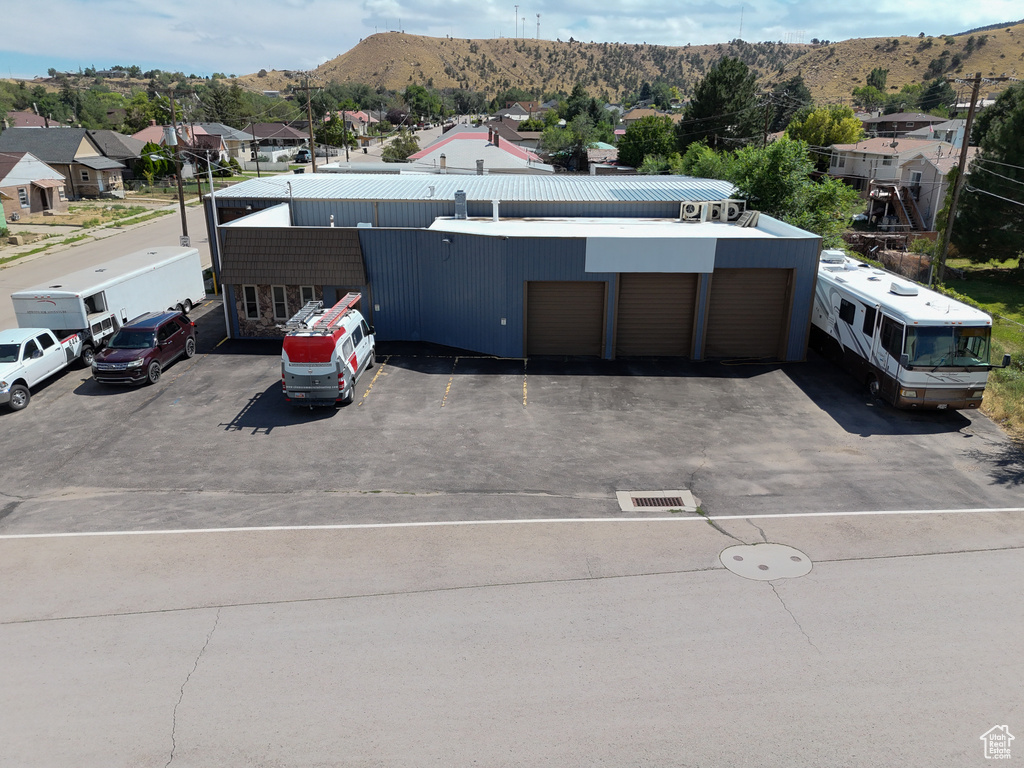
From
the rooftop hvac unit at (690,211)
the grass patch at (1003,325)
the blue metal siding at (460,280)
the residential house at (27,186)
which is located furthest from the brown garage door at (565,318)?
the residential house at (27,186)

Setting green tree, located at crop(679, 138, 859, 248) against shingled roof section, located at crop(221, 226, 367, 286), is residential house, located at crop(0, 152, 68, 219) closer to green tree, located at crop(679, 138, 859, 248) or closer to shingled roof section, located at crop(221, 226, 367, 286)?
shingled roof section, located at crop(221, 226, 367, 286)

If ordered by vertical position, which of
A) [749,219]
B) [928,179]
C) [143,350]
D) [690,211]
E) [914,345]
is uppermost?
[928,179]

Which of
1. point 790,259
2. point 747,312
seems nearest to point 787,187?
point 790,259

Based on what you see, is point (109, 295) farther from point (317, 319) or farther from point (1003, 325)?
point (1003, 325)

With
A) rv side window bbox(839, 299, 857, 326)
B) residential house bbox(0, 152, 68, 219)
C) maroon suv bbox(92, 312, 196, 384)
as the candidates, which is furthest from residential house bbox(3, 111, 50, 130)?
rv side window bbox(839, 299, 857, 326)

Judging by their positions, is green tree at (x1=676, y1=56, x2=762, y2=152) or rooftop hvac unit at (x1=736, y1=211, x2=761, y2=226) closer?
rooftop hvac unit at (x1=736, y1=211, x2=761, y2=226)

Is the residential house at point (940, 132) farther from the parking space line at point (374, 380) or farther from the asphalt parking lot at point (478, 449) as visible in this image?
the parking space line at point (374, 380)
